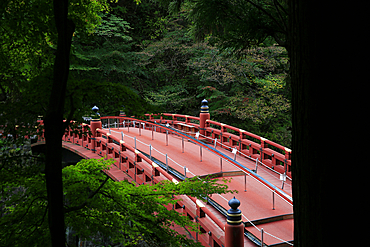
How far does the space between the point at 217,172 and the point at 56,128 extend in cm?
730

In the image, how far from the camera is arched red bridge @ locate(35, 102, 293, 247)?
277 inches

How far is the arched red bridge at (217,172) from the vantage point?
23.1 feet

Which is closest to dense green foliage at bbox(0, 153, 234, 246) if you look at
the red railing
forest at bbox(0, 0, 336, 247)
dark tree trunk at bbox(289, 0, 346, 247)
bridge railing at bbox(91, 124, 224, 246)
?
forest at bbox(0, 0, 336, 247)

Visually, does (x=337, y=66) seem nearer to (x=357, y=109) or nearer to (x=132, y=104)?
(x=357, y=109)

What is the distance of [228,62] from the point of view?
17.6 metres

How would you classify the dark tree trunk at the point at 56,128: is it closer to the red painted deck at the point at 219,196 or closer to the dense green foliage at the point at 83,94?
the dense green foliage at the point at 83,94

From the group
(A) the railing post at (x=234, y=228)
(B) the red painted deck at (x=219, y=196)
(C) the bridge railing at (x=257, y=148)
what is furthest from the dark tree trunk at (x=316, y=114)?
(C) the bridge railing at (x=257, y=148)

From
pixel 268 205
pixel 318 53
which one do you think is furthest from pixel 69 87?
pixel 268 205

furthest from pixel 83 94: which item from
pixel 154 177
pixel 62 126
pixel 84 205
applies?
pixel 154 177

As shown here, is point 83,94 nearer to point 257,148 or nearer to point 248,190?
point 248,190

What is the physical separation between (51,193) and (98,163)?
2.01m

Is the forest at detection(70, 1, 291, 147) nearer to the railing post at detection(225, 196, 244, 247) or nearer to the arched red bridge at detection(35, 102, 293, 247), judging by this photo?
the arched red bridge at detection(35, 102, 293, 247)

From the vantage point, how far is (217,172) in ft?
33.9

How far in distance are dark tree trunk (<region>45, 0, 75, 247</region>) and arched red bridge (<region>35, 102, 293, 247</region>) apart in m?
1.36
